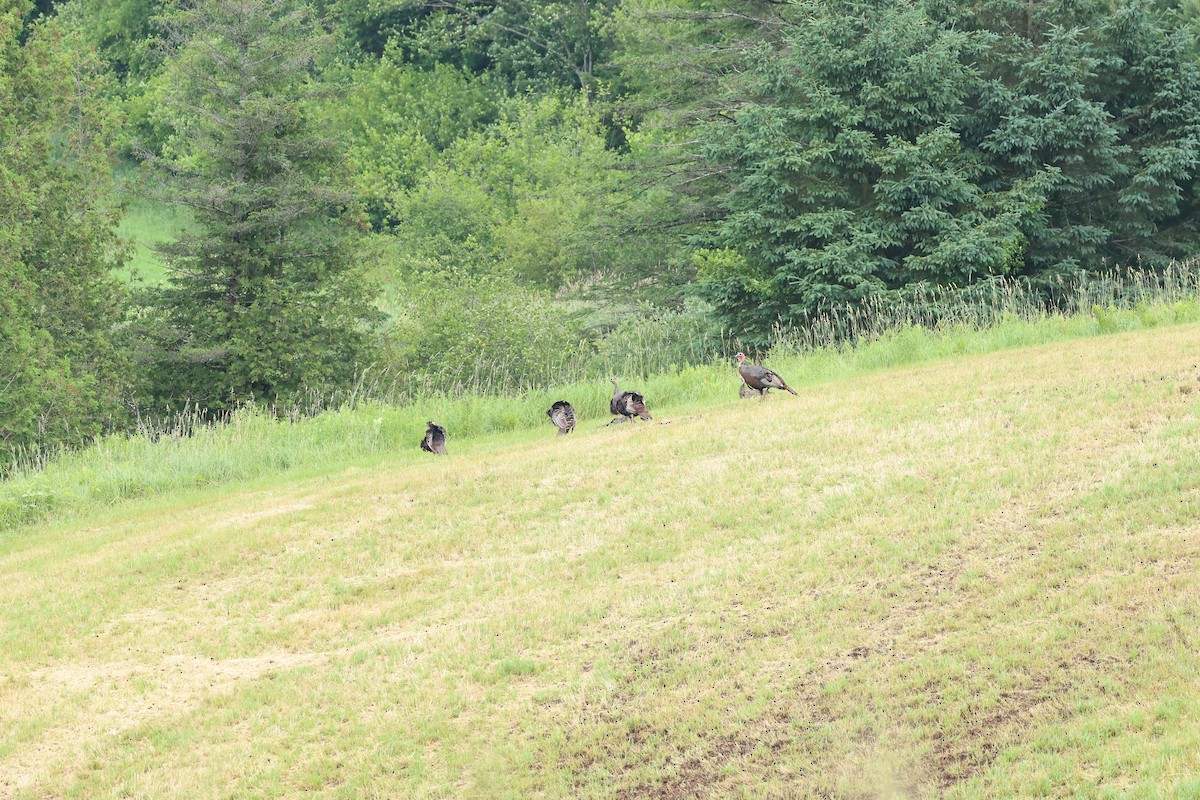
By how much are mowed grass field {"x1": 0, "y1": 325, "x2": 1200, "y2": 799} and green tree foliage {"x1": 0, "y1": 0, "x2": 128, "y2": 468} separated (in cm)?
832

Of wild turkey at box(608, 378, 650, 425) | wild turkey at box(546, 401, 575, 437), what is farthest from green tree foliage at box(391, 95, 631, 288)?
wild turkey at box(608, 378, 650, 425)

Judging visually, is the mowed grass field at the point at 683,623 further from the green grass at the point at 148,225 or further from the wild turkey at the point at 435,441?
the green grass at the point at 148,225

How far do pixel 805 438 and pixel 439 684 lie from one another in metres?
5.41

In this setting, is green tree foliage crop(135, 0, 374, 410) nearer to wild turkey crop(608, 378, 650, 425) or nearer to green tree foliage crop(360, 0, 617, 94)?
wild turkey crop(608, 378, 650, 425)

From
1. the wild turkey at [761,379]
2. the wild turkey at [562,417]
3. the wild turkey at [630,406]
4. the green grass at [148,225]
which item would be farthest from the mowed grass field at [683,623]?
the green grass at [148,225]

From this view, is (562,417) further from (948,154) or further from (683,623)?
(948,154)

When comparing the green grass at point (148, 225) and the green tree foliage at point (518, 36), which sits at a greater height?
the green tree foliage at point (518, 36)

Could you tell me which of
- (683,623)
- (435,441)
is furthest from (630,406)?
(683,623)

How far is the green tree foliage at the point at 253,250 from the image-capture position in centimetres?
2377

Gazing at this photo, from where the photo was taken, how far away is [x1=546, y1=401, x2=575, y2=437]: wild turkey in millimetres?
15539

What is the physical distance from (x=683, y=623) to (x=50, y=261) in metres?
18.9

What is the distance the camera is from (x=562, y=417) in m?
15.6

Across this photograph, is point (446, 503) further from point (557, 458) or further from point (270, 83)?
point (270, 83)

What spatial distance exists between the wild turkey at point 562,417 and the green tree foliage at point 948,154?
710cm
